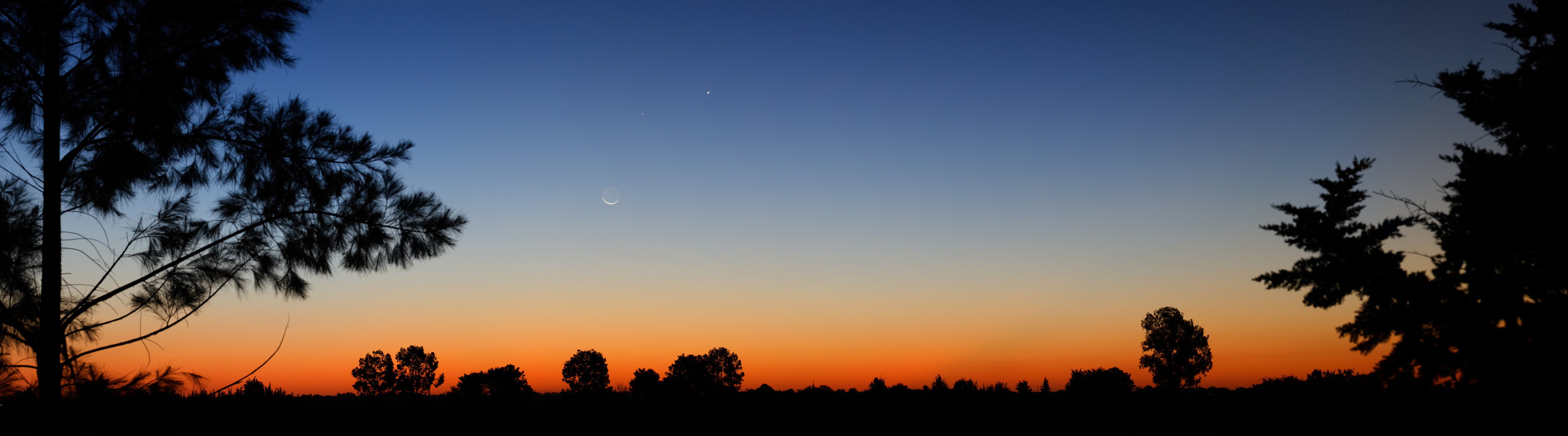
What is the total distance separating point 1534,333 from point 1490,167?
139 inches

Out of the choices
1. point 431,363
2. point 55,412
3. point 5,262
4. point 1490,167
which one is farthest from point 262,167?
point 431,363

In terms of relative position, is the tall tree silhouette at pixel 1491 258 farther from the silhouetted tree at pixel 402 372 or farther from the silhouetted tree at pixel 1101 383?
the silhouetted tree at pixel 402 372

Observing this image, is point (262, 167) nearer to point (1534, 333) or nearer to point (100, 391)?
point (100, 391)

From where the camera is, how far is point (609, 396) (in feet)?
61.1

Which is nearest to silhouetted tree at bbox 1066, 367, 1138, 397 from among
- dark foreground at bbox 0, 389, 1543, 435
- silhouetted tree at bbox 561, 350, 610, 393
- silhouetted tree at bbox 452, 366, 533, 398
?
dark foreground at bbox 0, 389, 1543, 435

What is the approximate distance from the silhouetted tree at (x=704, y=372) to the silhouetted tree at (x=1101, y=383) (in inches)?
489

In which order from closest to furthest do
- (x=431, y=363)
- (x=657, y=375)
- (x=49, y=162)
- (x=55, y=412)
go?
(x=55, y=412) → (x=49, y=162) → (x=657, y=375) → (x=431, y=363)

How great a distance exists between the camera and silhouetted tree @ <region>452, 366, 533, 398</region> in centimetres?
1728

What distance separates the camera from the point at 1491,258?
16.7m

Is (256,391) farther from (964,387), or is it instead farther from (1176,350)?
(1176,350)

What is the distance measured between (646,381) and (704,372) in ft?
29.9

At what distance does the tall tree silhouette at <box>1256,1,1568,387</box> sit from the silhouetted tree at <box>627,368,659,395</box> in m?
28.4

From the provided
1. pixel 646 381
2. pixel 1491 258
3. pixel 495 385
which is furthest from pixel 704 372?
pixel 1491 258

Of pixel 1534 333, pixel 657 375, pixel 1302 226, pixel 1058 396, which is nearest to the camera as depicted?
pixel 1534 333
